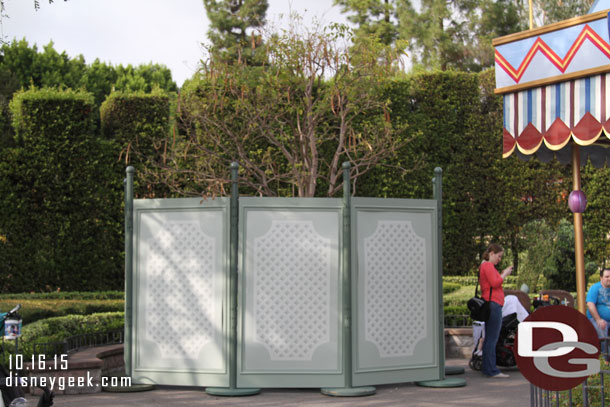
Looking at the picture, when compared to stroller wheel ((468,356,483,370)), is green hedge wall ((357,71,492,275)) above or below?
above

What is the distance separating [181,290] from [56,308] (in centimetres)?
428

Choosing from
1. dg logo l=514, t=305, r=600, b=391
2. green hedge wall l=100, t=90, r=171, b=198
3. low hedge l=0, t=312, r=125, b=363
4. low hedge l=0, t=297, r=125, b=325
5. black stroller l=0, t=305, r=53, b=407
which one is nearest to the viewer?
dg logo l=514, t=305, r=600, b=391

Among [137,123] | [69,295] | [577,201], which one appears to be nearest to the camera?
[577,201]

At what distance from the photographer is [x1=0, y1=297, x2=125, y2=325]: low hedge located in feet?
35.7

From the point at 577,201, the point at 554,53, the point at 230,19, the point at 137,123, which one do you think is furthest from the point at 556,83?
the point at 230,19

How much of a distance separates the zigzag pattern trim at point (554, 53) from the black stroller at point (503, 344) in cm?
312

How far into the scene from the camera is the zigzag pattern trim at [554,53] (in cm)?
757

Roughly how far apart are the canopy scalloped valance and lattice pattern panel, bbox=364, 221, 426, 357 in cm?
164

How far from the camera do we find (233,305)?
25.5ft

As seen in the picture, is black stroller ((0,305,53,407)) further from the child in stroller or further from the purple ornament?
the purple ornament

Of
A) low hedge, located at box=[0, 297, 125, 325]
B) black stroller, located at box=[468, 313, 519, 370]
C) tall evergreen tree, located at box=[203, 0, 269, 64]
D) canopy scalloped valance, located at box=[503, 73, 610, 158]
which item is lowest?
black stroller, located at box=[468, 313, 519, 370]

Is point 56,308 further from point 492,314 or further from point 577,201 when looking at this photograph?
point 577,201

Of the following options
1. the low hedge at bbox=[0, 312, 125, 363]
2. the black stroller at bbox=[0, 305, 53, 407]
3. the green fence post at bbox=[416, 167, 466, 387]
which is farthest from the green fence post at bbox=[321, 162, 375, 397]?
the low hedge at bbox=[0, 312, 125, 363]

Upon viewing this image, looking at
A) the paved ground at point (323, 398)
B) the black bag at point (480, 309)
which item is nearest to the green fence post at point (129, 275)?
the paved ground at point (323, 398)
